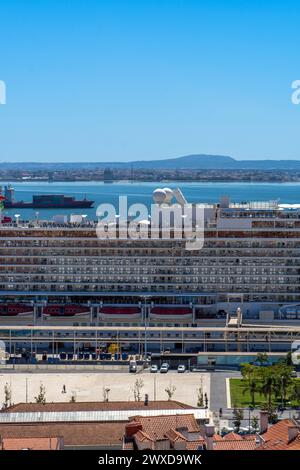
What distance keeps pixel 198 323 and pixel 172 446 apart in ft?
87.0

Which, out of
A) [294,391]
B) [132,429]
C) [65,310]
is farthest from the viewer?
[65,310]

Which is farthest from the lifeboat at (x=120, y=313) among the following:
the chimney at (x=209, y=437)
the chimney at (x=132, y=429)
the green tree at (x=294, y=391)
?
the chimney at (x=209, y=437)

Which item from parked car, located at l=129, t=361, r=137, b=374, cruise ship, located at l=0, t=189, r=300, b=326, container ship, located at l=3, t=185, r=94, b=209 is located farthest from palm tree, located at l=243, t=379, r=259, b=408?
container ship, located at l=3, t=185, r=94, b=209

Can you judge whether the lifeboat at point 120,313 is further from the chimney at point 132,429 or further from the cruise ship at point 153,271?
the chimney at point 132,429

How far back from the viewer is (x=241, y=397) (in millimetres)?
36656

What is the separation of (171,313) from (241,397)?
11.9 m

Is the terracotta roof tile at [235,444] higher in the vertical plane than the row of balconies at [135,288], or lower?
higher

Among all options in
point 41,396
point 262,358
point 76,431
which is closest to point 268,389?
point 262,358

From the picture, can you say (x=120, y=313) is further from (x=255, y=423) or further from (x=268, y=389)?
(x=255, y=423)

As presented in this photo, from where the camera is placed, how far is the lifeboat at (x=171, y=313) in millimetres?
47938

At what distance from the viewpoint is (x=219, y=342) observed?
45406mm

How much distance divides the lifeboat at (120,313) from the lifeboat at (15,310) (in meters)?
3.43

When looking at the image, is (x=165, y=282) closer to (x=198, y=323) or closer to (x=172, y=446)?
(x=198, y=323)

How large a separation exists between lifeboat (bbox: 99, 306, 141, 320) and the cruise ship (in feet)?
0.15
